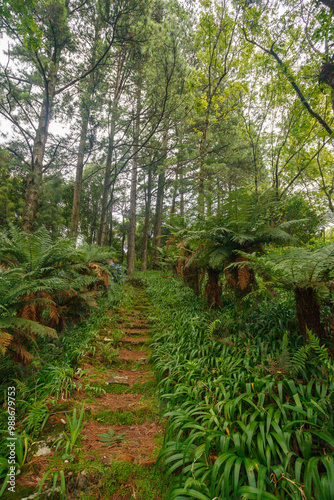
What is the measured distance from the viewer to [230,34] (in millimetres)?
5387

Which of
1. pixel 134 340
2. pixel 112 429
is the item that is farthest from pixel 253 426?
pixel 134 340

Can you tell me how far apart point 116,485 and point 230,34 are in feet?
26.5

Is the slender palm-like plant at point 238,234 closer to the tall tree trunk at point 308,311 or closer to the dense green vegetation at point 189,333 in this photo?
the dense green vegetation at point 189,333

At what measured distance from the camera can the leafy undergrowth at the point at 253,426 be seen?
1223mm

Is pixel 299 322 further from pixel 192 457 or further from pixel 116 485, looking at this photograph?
pixel 116 485

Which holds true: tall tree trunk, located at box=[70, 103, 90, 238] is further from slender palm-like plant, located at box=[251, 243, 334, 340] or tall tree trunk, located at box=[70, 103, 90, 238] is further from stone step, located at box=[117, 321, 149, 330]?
slender palm-like plant, located at box=[251, 243, 334, 340]

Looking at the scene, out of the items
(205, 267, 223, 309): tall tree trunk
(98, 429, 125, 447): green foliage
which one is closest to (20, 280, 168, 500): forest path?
(98, 429, 125, 447): green foliage

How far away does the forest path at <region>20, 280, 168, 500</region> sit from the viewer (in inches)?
57.4

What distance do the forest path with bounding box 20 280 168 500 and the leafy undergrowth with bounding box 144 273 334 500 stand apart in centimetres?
20

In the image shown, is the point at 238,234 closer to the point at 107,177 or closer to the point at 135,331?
the point at 135,331

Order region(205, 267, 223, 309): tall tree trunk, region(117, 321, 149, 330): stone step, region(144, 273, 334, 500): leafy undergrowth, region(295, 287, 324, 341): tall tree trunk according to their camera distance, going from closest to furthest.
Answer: region(144, 273, 334, 500): leafy undergrowth
region(295, 287, 324, 341): tall tree trunk
region(205, 267, 223, 309): tall tree trunk
region(117, 321, 149, 330): stone step

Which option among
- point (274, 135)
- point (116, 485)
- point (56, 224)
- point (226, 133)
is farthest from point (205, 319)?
point (56, 224)

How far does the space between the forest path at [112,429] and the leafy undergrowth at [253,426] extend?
205 millimetres

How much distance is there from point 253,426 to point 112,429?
1292 mm
